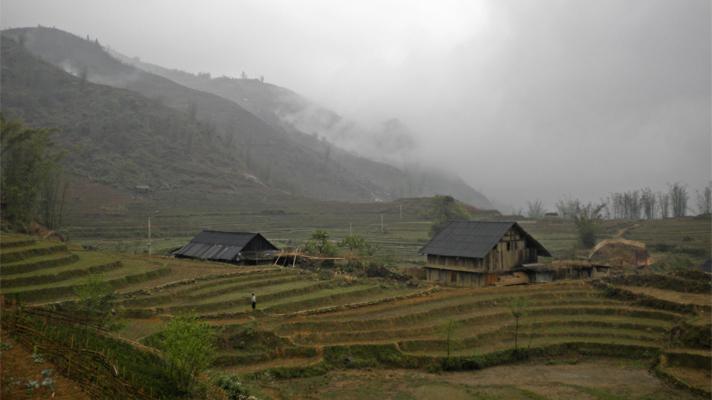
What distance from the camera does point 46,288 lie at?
3109 cm

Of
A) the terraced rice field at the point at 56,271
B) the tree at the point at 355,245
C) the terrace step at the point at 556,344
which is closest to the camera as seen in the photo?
the terrace step at the point at 556,344

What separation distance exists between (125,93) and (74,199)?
84.7 meters

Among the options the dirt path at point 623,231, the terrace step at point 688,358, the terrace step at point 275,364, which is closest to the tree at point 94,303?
the terrace step at point 275,364

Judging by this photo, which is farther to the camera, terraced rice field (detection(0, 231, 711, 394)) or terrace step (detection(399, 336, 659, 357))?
terrace step (detection(399, 336, 659, 357))

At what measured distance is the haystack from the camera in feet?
206

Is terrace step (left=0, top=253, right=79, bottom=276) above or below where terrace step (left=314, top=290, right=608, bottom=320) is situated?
above

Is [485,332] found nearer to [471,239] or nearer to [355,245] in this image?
[471,239]

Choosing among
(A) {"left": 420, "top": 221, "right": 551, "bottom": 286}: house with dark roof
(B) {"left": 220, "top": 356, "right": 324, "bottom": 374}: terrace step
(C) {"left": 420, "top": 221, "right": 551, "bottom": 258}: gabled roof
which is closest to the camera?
(B) {"left": 220, "top": 356, "right": 324, "bottom": 374}: terrace step

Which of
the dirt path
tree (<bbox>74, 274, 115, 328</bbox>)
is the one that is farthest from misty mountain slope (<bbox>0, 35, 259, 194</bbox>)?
tree (<bbox>74, 274, 115, 328</bbox>)

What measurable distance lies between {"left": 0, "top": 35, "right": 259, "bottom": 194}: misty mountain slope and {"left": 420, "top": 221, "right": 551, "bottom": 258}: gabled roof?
100385 mm

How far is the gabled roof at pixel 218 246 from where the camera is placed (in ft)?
174

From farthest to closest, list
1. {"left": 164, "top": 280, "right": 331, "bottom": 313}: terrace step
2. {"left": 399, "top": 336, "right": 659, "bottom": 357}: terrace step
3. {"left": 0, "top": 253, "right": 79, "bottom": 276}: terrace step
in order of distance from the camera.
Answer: {"left": 0, "top": 253, "right": 79, "bottom": 276}: terrace step < {"left": 164, "top": 280, "right": 331, "bottom": 313}: terrace step < {"left": 399, "top": 336, "right": 659, "bottom": 357}: terrace step

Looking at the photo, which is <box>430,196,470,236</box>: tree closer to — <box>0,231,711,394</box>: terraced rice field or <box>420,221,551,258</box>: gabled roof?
<box>420,221,551,258</box>: gabled roof

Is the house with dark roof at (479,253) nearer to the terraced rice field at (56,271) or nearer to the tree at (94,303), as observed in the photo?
the terraced rice field at (56,271)
